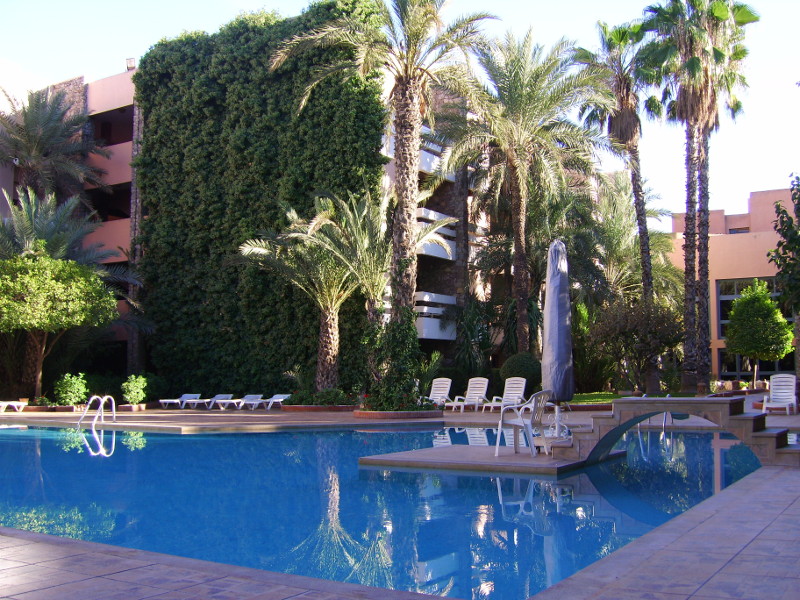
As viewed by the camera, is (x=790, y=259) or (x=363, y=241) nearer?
(x=790, y=259)

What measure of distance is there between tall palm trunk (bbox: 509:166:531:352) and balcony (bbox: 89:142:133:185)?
49.0 ft

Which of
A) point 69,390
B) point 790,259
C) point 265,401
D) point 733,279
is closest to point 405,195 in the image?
point 265,401

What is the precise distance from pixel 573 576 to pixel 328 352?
18.3m

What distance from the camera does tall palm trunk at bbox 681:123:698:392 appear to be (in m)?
22.8

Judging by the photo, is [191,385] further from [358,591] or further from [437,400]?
[358,591]

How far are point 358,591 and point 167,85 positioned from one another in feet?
87.7

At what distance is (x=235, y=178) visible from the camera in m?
26.2

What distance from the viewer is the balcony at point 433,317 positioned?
82.8 feet

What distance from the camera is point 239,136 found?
1016 inches

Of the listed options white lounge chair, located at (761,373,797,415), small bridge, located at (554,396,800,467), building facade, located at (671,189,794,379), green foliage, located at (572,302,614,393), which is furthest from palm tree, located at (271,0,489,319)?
building facade, located at (671,189,794,379)

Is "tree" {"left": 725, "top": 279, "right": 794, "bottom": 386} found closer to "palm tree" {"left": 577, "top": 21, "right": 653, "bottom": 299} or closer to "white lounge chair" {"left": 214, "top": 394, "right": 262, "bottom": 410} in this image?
"palm tree" {"left": 577, "top": 21, "right": 653, "bottom": 299}

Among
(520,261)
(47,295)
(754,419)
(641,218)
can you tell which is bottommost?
(754,419)

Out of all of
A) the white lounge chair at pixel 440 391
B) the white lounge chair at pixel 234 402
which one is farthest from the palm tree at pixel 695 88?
the white lounge chair at pixel 234 402

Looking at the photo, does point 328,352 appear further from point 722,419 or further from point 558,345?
point 722,419
